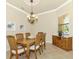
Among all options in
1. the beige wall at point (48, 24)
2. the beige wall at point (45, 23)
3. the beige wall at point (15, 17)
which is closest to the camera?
the beige wall at point (15, 17)

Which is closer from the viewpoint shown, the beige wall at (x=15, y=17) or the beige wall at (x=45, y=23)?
the beige wall at (x=15, y=17)

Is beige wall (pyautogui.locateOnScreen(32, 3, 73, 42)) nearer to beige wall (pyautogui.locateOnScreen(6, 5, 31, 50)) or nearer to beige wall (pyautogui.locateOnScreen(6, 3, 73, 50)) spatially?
beige wall (pyautogui.locateOnScreen(6, 3, 73, 50))

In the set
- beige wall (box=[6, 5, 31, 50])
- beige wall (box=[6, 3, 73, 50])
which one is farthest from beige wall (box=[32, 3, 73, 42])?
beige wall (box=[6, 5, 31, 50])

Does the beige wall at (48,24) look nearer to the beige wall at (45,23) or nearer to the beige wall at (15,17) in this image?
the beige wall at (45,23)

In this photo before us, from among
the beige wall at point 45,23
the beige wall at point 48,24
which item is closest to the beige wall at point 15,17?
the beige wall at point 45,23

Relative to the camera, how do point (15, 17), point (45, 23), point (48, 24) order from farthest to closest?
point (45, 23)
point (48, 24)
point (15, 17)

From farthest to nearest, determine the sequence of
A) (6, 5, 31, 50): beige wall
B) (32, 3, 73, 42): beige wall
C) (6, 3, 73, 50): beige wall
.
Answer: (32, 3, 73, 42): beige wall, (6, 3, 73, 50): beige wall, (6, 5, 31, 50): beige wall

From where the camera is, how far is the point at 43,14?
9.93 metres

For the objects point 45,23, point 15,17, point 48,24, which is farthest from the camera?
point 45,23

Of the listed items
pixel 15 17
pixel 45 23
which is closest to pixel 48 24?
pixel 45 23

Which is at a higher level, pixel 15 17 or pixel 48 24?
pixel 15 17

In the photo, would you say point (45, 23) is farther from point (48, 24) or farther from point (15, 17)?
point (15, 17)
